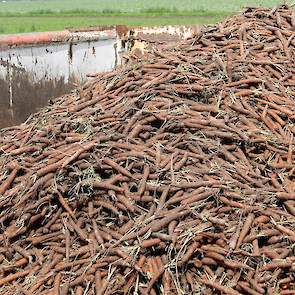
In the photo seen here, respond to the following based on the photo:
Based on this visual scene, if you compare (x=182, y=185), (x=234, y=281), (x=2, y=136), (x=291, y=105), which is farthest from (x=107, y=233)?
(x=2, y=136)

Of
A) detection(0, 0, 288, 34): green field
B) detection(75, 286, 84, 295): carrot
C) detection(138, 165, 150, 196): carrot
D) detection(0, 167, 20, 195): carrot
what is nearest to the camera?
detection(75, 286, 84, 295): carrot

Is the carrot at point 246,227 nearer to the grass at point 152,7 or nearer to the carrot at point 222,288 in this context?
the carrot at point 222,288

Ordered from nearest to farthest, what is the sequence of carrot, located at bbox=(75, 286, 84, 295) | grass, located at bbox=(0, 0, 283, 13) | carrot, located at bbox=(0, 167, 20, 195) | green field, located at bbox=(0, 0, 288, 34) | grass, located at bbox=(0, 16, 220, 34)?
carrot, located at bbox=(75, 286, 84, 295) < carrot, located at bbox=(0, 167, 20, 195) < grass, located at bbox=(0, 16, 220, 34) < green field, located at bbox=(0, 0, 288, 34) < grass, located at bbox=(0, 0, 283, 13)

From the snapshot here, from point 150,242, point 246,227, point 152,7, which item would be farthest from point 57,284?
point 152,7

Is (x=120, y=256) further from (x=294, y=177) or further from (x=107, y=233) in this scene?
(x=294, y=177)

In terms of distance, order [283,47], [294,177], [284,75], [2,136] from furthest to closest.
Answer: [2,136] < [283,47] < [284,75] < [294,177]

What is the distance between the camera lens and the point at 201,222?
3.10m

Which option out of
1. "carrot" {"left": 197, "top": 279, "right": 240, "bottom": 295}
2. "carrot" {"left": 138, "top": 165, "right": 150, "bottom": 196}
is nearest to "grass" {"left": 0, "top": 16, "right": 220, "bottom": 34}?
"carrot" {"left": 138, "top": 165, "right": 150, "bottom": 196}

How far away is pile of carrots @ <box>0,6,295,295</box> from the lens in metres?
3.05

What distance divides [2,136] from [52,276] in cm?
186

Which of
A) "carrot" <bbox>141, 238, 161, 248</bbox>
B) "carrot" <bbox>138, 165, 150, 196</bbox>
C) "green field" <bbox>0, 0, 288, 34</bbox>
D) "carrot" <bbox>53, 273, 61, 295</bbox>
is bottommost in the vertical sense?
"green field" <bbox>0, 0, 288, 34</bbox>

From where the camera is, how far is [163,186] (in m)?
3.30

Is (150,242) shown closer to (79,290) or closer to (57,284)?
(79,290)

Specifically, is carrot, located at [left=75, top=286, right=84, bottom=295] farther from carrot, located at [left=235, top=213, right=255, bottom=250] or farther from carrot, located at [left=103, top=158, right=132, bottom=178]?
carrot, located at [left=235, top=213, right=255, bottom=250]
